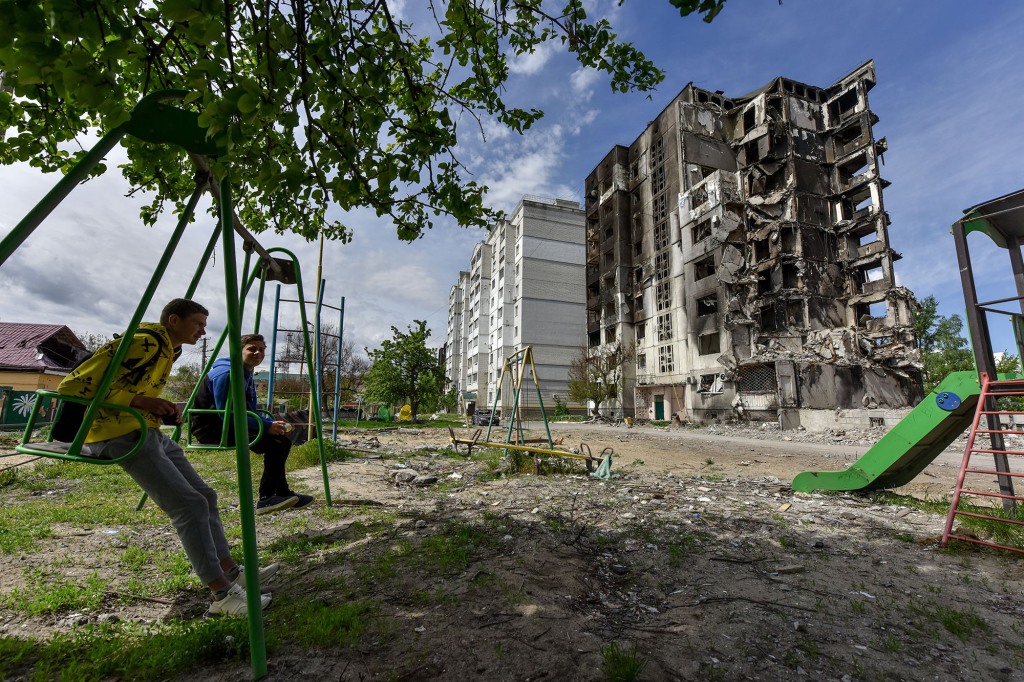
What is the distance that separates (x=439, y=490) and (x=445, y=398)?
4312 cm

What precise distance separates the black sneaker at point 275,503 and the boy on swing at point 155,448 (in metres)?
1.95

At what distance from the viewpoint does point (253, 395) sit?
181 inches

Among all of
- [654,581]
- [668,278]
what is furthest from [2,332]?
[668,278]

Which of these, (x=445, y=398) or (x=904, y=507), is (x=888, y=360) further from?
(x=445, y=398)

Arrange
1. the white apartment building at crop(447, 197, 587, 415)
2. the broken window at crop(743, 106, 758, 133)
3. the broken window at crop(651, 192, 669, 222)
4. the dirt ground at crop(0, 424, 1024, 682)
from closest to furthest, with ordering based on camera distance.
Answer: the dirt ground at crop(0, 424, 1024, 682) < the broken window at crop(743, 106, 758, 133) < the broken window at crop(651, 192, 669, 222) < the white apartment building at crop(447, 197, 587, 415)

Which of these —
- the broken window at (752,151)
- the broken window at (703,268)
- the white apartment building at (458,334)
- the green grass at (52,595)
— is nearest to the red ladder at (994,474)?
the green grass at (52,595)

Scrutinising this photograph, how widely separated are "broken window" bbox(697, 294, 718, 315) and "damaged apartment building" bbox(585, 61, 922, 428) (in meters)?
0.15

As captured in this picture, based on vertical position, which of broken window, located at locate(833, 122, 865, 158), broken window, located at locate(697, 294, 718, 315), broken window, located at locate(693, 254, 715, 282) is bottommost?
broken window, located at locate(697, 294, 718, 315)

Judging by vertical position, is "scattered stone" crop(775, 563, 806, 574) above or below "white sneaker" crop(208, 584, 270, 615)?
below

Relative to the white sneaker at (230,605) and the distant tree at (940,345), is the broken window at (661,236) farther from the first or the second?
the white sneaker at (230,605)

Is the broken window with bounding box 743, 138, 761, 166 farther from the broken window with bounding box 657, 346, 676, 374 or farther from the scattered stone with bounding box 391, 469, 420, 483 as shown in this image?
the scattered stone with bounding box 391, 469, 420, 483

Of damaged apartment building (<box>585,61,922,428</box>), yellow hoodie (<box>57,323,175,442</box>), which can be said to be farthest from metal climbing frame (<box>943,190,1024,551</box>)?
damaged apartment building (<box>585,61,922,428</box>)

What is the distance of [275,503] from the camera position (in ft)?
15.9

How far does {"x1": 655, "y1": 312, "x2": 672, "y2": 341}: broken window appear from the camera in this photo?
3848 cm
